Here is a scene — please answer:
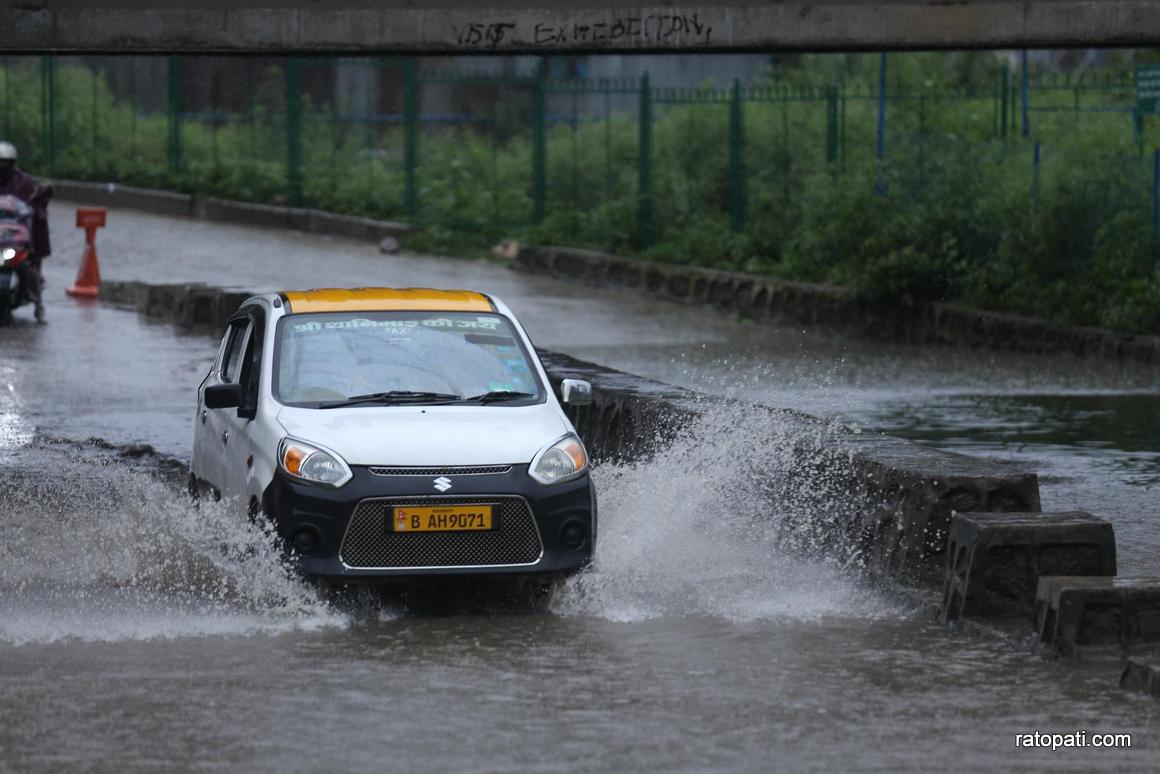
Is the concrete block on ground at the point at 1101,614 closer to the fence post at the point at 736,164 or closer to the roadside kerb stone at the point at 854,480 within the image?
the roadside kerb stone at the point at 854,480

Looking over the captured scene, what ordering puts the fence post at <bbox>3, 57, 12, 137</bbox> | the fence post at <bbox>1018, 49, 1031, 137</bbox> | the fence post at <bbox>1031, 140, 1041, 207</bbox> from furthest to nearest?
the fence post at <bbox>3, 57, 12, 137</bbox>, the fence post at <bbox>1018, 49, 1031, 137</bbox>, the fence post at <bbox>1031, 140, 1041, 207</bbox>

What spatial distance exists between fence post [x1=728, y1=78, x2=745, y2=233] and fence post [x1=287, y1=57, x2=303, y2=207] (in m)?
9.08

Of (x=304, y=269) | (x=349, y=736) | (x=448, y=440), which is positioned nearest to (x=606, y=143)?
(x=304, y=269)

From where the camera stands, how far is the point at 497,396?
1018 centimetres

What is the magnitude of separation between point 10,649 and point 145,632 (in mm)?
586

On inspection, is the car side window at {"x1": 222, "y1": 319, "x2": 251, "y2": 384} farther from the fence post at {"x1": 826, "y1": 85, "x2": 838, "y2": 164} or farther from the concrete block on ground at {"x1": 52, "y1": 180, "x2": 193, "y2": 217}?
the concrete block on ground at {"x1": 52, "y1": 180, "x2": 193, "y2": 217}

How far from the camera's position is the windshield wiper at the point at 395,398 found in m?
9.98

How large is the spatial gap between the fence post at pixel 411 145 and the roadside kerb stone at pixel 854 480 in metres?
19.9

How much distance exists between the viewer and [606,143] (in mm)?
30516

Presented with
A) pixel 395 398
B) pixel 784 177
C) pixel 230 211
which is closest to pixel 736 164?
pixel 784 177

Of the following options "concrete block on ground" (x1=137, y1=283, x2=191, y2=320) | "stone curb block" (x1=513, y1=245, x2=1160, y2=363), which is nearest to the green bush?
"stone curb block" (x1=513, y1=245, x2=1160, y2=363)

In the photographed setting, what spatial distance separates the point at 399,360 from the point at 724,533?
83.8 inches

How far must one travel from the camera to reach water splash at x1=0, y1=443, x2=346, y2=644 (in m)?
9.04

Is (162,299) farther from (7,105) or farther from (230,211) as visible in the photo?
(7,105)
